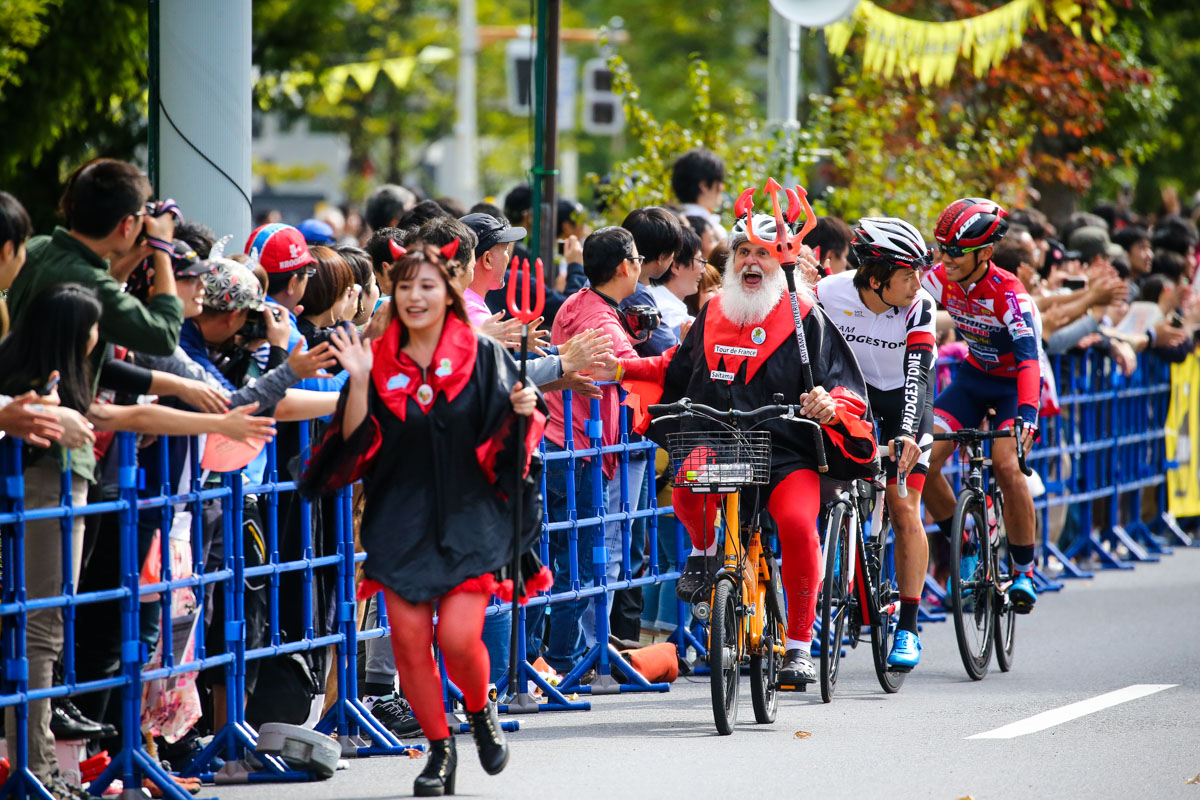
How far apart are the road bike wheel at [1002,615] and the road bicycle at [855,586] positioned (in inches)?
24.8

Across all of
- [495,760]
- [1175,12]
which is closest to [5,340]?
[495,760]

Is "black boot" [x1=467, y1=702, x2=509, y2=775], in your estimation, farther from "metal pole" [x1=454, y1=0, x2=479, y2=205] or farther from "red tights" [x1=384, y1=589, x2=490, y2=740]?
"metal pole" [x1=454, y1=0, x2=479, y2=205]

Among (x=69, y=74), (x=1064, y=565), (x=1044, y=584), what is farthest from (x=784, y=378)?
(x=69, y=74)

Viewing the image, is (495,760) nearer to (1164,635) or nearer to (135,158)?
(1164,635)

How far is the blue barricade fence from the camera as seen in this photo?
5754 mm

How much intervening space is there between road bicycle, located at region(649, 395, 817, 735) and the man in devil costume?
9cm

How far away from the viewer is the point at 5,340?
5.70 metres

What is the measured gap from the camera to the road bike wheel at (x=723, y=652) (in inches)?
280

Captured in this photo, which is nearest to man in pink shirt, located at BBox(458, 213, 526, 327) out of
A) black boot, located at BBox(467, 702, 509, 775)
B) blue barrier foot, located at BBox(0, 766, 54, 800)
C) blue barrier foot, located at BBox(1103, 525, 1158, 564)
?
black boot, located at BBox(467, 702, 509, 775)

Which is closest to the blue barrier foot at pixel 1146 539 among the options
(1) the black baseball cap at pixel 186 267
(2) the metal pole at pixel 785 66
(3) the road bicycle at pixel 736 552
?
(2) the metal pole at pixel 785 66

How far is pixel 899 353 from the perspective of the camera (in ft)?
27.6

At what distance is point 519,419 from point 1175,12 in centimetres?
1867

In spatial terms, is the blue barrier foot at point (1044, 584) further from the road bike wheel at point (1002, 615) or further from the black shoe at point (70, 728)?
the black shoe at point (70, 728)

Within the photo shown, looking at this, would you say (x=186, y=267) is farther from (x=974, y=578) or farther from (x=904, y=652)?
(x=974, y=578)
